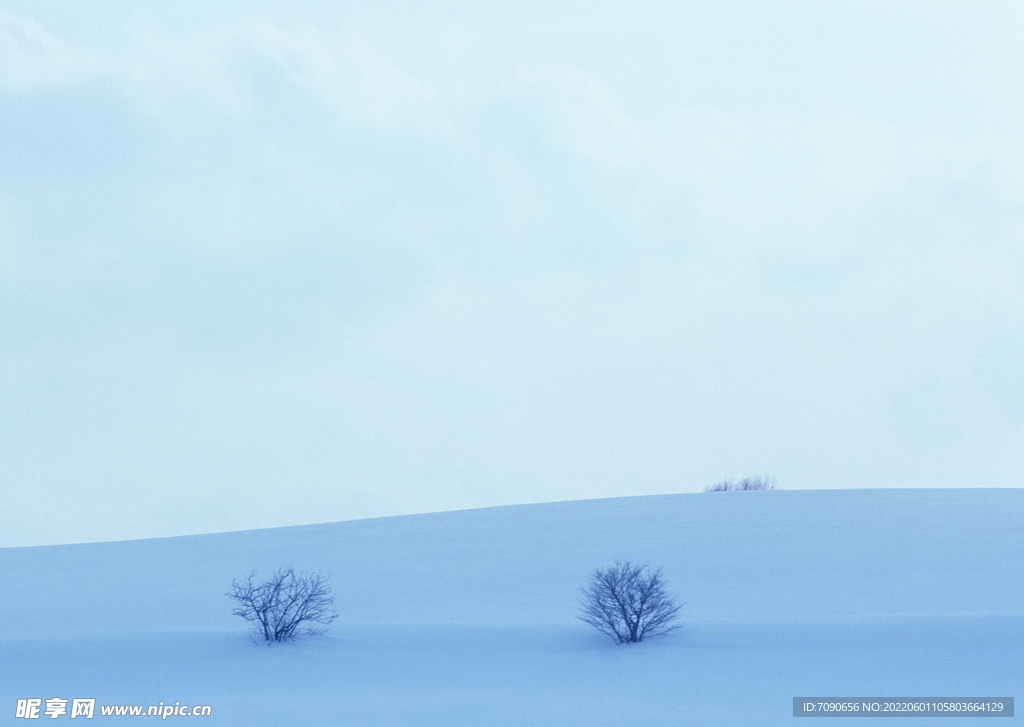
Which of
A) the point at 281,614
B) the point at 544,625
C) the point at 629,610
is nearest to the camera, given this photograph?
the point at 629,610

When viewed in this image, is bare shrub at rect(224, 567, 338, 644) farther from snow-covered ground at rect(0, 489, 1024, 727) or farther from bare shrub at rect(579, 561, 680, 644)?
bare shrub at rect(579, 561, 680, 644)

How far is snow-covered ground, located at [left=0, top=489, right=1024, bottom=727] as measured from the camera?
445 inches

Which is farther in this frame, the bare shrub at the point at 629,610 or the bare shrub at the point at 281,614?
the bare shrub at the point at 281,614

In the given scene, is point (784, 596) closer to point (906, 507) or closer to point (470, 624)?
point (470, 624)

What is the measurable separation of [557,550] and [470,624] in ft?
22.1

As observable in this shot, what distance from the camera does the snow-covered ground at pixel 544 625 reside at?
37.1 ft

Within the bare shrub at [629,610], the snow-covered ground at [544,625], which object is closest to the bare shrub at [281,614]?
the snow-covered ground at [544,625]

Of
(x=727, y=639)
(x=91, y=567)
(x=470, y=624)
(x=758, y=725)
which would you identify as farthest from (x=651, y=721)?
(x=91, y=567)

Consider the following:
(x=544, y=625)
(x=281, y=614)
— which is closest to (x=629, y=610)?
(x=544, y=625)

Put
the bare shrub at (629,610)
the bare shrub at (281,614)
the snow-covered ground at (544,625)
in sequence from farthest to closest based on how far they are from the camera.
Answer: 1. the bare shrub at (281,614)
2. the bare shrub at (629,610)
3. the snow-covered ground at (544,625)

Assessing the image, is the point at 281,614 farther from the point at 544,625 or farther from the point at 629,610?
the point at 629,610

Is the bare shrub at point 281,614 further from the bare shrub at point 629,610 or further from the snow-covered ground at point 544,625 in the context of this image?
the bare shrub at point 629,610

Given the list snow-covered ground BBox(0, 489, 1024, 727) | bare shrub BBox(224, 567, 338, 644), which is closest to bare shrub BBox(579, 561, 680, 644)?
snow-covered ground BBox(0, 489, 1024, 727)

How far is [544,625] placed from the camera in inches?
579
